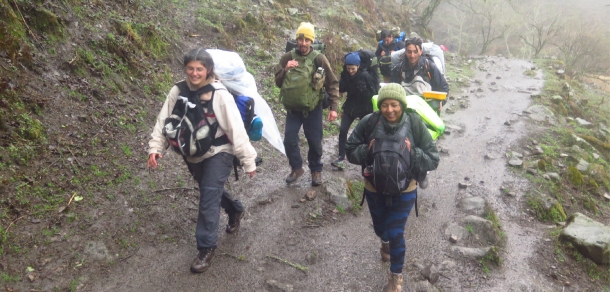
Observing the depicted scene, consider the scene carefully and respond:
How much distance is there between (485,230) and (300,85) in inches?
126

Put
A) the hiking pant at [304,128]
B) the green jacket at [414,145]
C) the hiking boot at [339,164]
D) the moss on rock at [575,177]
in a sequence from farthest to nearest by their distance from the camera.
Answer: the moss on rock at [575,177] < the hiking boot at [339,164] < the hiking pant at [304,128] < the green jacket at [414,145]

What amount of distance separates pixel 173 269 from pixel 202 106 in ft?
5.56

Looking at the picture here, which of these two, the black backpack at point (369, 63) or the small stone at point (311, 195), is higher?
the black backpack at point (369, 63)

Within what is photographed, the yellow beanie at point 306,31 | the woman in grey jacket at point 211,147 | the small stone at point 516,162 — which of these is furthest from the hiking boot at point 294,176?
the small stone at point 516,162

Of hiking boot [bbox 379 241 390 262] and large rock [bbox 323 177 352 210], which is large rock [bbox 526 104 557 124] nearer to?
large rock [bbox 323 177 352 210]

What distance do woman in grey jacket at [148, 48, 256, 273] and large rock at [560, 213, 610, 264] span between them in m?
4.51

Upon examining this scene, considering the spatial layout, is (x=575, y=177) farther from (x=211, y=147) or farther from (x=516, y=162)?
(x=211, y=147)

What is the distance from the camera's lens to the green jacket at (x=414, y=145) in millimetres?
3314

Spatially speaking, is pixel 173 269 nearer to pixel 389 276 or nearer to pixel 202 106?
pixel 202 106

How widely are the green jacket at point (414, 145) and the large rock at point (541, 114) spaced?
360 inches

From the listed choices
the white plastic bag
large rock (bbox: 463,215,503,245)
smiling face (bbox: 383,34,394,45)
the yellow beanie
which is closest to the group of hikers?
the white plastic bag

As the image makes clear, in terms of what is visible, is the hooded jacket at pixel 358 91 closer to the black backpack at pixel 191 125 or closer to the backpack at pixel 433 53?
the backpack at pixel 433 53

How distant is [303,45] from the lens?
4.84 metres

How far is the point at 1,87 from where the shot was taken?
4.31 meters
